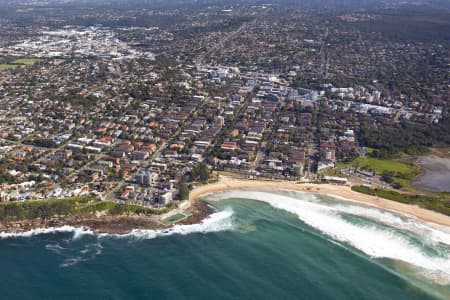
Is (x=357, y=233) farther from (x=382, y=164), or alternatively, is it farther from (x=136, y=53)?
(x=136, y=53)

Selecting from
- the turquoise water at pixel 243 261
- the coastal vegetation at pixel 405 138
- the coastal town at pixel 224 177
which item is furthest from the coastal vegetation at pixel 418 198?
the coastal vegetation at pixel 405 138

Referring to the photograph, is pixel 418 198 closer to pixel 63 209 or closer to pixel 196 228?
pixel 196 228

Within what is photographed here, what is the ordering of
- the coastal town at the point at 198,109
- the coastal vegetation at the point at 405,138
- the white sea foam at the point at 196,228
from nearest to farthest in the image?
the white sea foam at the point at 196,228 < the coastal town at the point at 198,109 < the coastal vegetation at the point at 405,138

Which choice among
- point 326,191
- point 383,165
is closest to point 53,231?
point 326,191

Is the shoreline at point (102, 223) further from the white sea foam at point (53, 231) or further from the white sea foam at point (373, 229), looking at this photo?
A: the white sea foam at point (373, 229)

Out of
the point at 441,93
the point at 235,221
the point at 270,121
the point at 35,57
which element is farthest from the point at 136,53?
the point at 235,221
